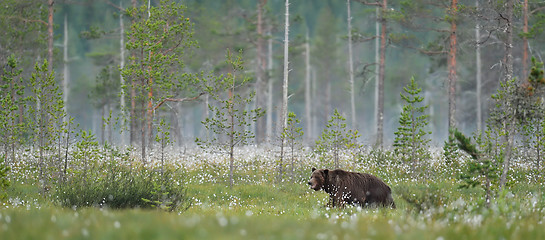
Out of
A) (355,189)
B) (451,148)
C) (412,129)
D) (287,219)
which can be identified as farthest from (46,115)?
(451,148)

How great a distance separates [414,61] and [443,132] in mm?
17286

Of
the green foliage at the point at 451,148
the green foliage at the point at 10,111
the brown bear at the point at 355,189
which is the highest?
the green foliage at the point at 10,111

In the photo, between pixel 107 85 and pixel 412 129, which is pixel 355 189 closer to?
pixel 412 129

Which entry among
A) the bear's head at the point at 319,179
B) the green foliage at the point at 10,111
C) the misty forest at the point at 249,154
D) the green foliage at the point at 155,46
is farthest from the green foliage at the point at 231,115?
the green foliage at the point at 10,111

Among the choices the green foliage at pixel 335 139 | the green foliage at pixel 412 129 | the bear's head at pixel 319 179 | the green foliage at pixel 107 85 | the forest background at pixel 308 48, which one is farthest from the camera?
the green foliage at pixel 107 85

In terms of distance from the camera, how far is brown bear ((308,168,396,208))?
11773mm

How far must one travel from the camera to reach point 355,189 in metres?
11.9

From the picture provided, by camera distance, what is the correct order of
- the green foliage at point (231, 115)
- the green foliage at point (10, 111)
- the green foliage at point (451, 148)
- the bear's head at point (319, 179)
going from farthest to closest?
the green foliage at point (231, 115) → the green foliage at point (10, 111) → the bear's head at point (319, 179) → the green foliage at point (451, 148)

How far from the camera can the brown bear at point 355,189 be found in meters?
11.8

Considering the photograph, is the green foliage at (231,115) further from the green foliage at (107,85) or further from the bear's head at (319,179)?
the green foliage at (107,85)

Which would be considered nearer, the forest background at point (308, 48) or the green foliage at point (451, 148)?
the green foliage at point (451, 148)

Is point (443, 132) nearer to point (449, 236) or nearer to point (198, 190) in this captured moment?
point (198, 190)

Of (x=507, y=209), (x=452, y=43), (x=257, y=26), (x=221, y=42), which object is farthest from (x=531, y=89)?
(x=221, y=42)

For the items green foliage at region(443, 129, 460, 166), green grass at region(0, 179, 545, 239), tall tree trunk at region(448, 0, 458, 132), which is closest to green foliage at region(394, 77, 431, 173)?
green foliage at region(443, 129, 460, 166)
